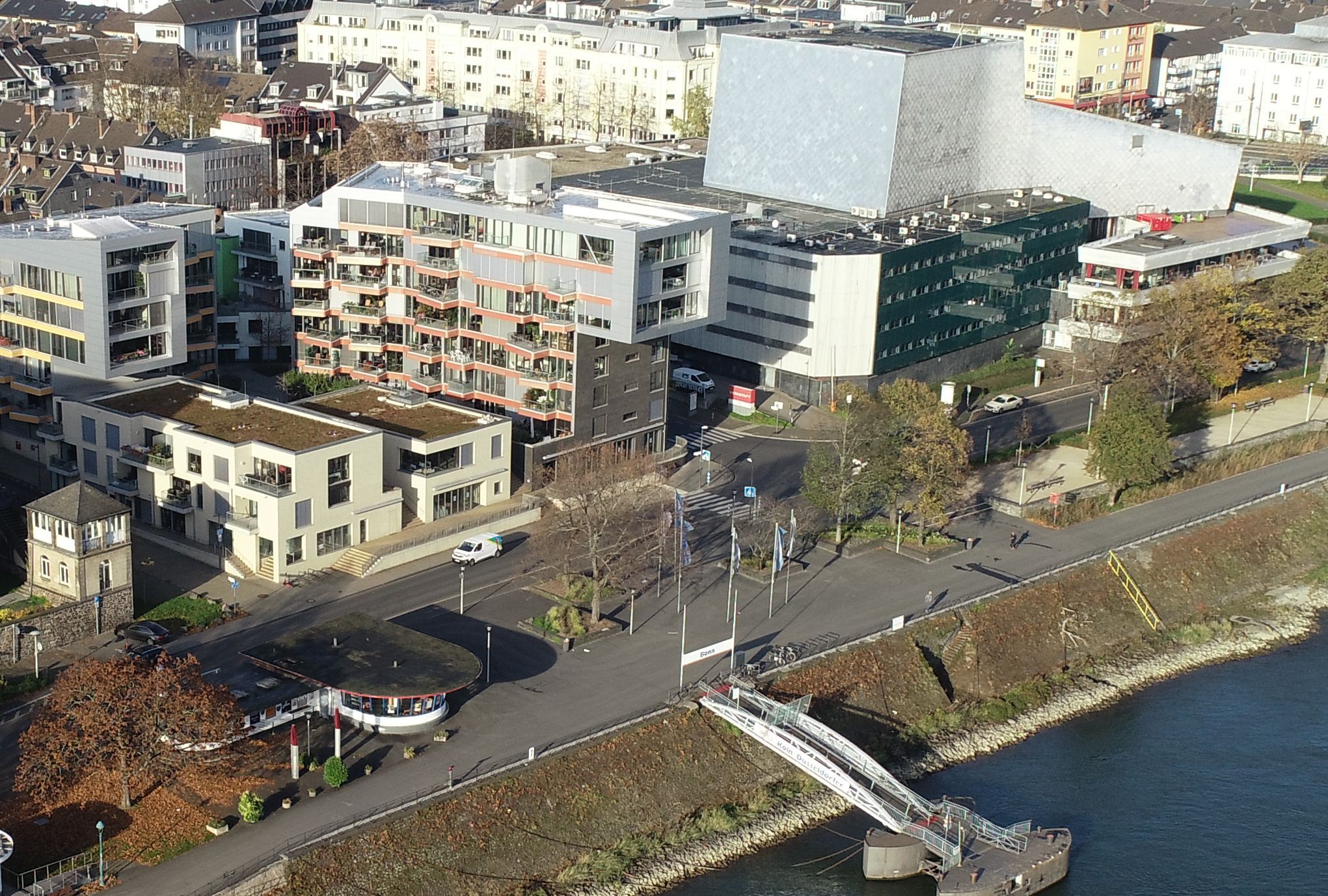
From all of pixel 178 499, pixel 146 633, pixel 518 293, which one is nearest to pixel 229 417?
pixel 178 499

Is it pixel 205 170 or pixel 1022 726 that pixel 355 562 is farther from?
pixel 205 170

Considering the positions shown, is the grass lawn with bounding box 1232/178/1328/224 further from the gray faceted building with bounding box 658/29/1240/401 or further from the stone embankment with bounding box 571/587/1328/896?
the stone embankment with bounding box 571/587/1328/896

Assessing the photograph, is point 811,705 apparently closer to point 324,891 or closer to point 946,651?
point 946,651

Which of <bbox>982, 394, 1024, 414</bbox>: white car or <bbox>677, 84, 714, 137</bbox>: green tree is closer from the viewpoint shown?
<bbox>982, 394, 1024, 414</bbox>: white car

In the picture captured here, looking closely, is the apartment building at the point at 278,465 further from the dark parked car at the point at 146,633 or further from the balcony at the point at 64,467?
the dark parked car at the point at 146,633

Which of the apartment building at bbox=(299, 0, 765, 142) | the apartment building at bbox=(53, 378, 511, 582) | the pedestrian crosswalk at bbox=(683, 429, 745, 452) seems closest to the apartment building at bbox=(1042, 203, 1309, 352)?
the pedestrian crosswalk at bbox=(683, 429, 745, 452)

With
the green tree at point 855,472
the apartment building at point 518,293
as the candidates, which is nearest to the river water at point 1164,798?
the green tree at point 855,472
